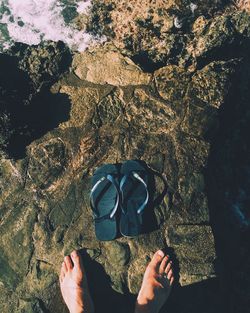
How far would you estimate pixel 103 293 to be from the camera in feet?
18.2

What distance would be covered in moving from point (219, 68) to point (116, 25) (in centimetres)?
167

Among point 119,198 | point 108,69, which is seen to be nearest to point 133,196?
point 119,198

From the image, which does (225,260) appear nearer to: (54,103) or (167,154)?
(167,154)

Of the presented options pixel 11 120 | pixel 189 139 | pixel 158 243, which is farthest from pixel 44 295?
pixel 189 139

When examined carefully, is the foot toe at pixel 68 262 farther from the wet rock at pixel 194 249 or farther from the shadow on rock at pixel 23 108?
the shadow on rock at pixel 23 108

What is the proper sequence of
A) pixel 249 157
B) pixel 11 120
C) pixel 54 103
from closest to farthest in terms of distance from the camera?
pixel 11 120 → pixel 54 103 → pixel 249 157

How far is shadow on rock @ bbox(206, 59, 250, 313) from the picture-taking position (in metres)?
5.88

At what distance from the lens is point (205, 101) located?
5531 mm

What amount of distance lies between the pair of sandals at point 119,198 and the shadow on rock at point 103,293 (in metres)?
0.46

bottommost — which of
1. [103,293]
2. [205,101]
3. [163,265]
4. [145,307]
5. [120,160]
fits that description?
[145,307]

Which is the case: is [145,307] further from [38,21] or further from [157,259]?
[38,21]

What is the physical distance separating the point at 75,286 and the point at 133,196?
1407 millimetres

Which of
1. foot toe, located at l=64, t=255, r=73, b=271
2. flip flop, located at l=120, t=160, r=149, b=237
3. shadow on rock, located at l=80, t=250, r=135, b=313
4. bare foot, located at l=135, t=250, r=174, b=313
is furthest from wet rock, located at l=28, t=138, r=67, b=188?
bare foot, located at l=135, t=250, r=174, b=313

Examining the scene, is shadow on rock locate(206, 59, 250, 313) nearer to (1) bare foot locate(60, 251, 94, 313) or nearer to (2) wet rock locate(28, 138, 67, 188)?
(1) bare foot locate(60, 251, 94, 313)
